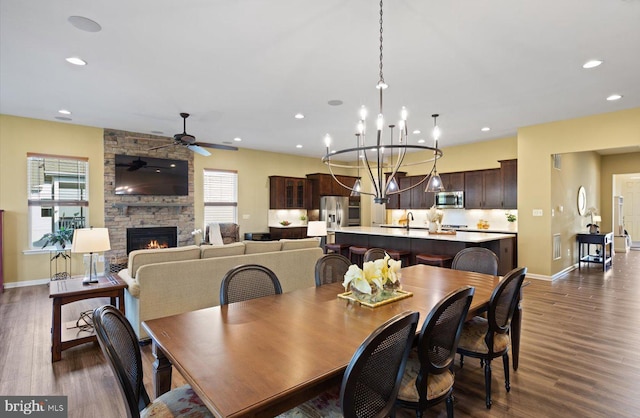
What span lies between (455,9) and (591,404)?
3.03 m

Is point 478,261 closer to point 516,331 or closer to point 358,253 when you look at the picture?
Answer: point 516,331

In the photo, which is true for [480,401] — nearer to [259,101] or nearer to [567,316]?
[567,316]

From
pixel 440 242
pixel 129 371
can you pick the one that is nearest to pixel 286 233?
pixel 440 242

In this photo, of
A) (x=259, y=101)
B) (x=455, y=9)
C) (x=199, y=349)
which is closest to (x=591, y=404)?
(x=199, y=349)

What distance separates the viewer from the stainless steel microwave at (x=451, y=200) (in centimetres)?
817

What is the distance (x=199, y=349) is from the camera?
1468 mm

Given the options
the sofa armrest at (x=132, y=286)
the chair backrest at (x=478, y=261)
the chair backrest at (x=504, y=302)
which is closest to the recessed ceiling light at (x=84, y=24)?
the sofa armrest at (x=132, y=286)

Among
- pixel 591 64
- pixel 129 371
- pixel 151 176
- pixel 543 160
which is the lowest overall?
pixel 129 371

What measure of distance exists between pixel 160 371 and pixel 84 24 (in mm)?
2868

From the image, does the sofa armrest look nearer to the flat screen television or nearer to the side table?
the side table

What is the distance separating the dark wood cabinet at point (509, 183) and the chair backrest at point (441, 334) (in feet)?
20.8

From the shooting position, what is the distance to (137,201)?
266 inches

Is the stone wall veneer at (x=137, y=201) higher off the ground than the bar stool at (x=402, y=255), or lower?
higher

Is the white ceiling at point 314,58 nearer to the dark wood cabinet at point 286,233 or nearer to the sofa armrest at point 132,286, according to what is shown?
the sofa armrest at point 132,286
